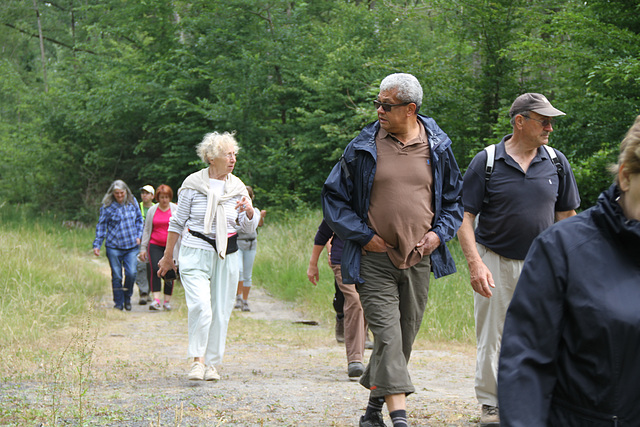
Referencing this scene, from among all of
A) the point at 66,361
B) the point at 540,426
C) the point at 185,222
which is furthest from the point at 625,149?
the point at 66,361

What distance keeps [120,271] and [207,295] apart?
6211 millimetres

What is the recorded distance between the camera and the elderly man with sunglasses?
4781mm

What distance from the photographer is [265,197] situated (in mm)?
24609

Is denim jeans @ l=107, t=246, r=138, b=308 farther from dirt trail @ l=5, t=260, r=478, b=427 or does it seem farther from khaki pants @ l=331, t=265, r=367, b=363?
khaki pants @ l=331, t=265, r=367, b=363

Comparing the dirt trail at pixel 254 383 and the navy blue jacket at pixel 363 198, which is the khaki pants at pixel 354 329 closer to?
the dirt trail at pixel 254 383

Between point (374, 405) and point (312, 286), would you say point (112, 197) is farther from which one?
point (374, 405)

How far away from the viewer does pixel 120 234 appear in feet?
40.5

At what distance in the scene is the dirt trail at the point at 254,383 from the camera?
5.42 m

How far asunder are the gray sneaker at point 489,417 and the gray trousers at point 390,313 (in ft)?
2.05

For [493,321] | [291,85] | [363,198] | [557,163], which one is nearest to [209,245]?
[363,198]

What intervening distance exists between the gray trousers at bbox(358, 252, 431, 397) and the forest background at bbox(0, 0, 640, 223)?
7380mm

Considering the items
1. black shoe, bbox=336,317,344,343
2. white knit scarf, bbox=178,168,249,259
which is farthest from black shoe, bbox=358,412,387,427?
black shoe, bbox=336,317,344,343

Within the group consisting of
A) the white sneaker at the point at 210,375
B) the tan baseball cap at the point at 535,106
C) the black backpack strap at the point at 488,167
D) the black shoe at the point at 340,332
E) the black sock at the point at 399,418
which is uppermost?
the tan baseball cap at the point at 535,106

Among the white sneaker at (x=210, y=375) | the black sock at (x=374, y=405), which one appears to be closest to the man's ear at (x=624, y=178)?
the black sock at (x=374, y=405)
